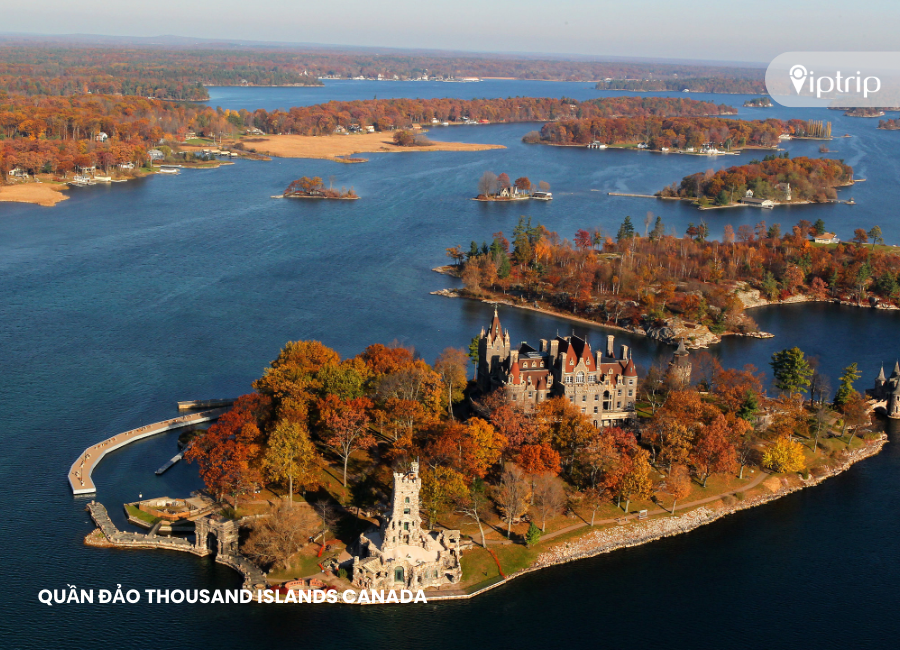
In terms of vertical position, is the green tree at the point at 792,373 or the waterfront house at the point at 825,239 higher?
the waterfront house at the point at 825,239

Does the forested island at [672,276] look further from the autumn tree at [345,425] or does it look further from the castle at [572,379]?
the autumn tree at [345,425]

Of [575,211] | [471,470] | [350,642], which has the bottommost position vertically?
[350,642]

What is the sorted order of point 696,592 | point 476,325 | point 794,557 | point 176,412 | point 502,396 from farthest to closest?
point 476,325
point 176,412
point 502,396
point 794,557
point 696,592

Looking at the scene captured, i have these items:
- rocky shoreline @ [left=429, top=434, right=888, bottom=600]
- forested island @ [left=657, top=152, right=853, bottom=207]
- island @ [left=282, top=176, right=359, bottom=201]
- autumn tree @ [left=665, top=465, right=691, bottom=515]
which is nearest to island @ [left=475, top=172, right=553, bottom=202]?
forested island @ [left=657, top=152, right=853, bottom=207]

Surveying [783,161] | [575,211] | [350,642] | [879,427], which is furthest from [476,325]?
[783,161]

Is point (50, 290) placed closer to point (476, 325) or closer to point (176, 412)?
point (176, 412)

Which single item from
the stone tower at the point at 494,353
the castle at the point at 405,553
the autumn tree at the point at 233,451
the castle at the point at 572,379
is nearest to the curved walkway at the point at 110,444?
the autumn tree at the point at 233,451
